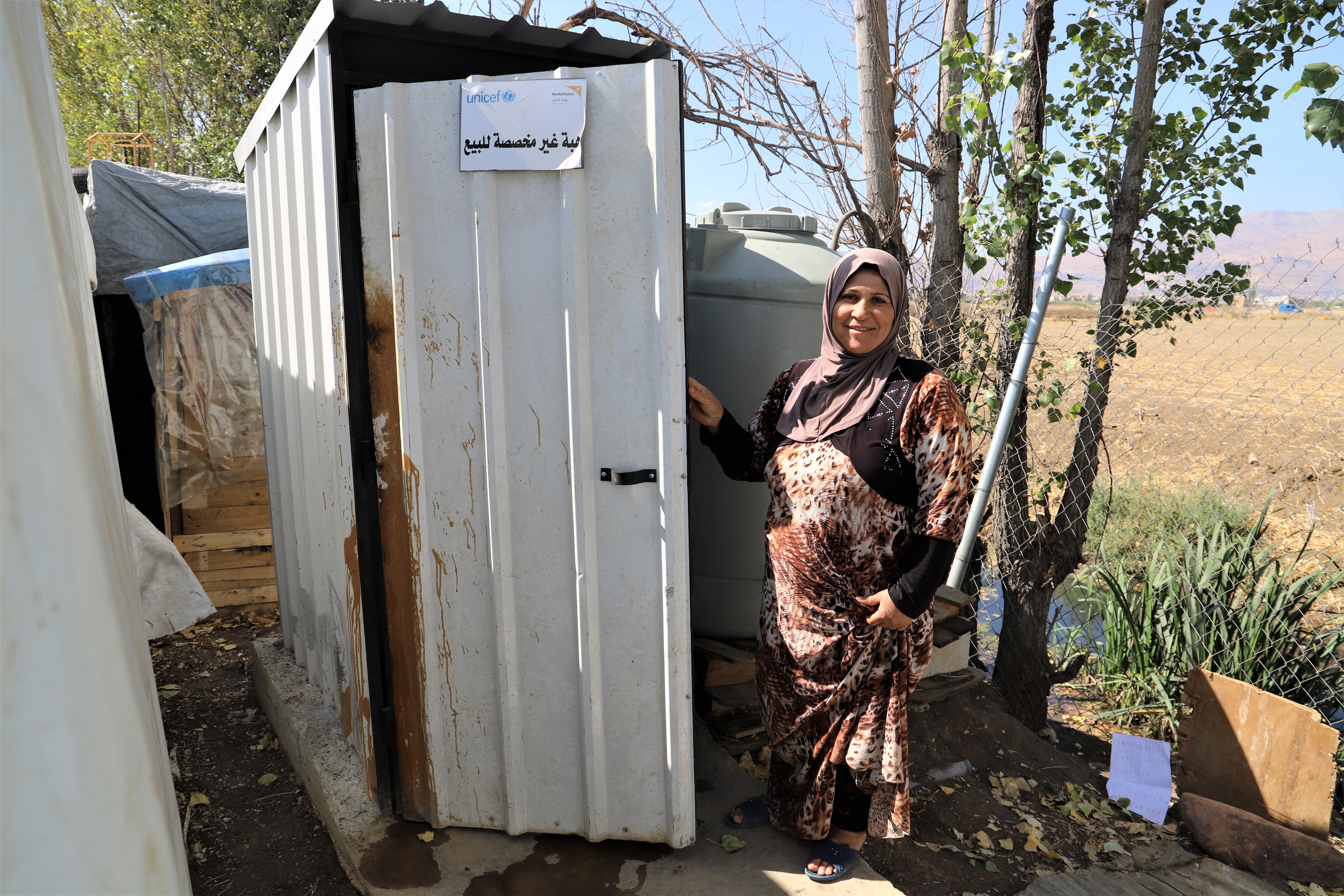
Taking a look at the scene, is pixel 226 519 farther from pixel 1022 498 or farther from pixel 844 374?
pixel 1022 498

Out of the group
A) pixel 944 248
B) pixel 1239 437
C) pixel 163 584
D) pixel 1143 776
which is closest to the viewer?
pixel 1143 776

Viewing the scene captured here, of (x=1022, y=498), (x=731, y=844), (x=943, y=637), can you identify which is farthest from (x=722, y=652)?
(x=1022, y=498)

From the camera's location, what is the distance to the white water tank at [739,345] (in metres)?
3.05

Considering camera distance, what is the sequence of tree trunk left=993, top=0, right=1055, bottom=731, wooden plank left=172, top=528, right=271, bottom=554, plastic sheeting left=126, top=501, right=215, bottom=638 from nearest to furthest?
tree trunk left=993, top=0, right=1055, bottom=731, plastic sheeting left=126, top=501, right=215, bottom=638, wooden plank left=172, top=528, right=271, bottom=554

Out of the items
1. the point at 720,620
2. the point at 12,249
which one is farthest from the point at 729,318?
the point at 12,249

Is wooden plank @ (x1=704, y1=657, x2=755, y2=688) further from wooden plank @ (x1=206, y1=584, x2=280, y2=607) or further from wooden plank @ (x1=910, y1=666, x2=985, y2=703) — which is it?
→ wooden plank @ (x1=206, y1=584, x2=280, y2=607)

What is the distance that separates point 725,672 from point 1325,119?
2.77 metres

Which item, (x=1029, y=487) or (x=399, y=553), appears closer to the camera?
(x=399, y=553)

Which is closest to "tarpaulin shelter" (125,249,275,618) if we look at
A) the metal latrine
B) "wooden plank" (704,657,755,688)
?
the metal latrine

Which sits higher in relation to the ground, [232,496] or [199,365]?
[199,365]

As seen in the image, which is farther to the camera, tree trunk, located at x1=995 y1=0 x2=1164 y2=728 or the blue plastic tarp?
the blue plastic tarp

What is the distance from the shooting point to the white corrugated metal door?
226 cm

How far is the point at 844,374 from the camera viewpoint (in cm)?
251

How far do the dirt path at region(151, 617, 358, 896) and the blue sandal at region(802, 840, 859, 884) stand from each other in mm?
1452
